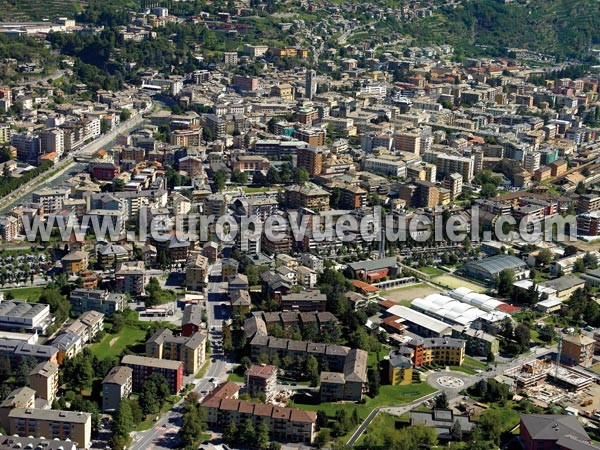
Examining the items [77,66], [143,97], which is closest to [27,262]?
[143,97]

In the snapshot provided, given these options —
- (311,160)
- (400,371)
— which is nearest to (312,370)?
(400,371)

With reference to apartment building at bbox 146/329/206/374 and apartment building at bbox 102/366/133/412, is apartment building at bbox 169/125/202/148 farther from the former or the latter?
apartment building at bbox 102/366/133/412

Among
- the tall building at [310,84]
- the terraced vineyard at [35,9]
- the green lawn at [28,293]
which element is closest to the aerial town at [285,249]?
the green lawn at [28,293]

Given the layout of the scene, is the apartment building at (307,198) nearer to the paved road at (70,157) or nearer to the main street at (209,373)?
the main street at (209,373)

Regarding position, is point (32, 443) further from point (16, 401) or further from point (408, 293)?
point (408, 293)

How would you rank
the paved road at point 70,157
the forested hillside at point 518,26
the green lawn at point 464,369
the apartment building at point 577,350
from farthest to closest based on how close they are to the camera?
the forested hillside at point 518,26 → the paved road at point 70,157 → the apartment building at point 577,350 → the green lawn at point 464,369

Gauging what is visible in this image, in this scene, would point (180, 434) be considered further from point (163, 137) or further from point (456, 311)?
point (163, 137)
